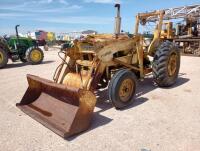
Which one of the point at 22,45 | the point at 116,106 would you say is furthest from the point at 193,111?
the point at 22,45

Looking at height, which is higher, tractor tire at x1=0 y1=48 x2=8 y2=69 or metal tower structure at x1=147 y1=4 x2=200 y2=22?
metal tower structure at x1=147 y1=4 x2=200 y2=22

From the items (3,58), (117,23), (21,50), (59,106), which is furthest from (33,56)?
(59,106)

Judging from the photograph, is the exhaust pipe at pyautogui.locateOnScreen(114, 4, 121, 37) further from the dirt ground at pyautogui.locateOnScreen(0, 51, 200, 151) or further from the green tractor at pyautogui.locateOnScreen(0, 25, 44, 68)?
the green tractor at pyautogui.locateOnScreen(0, 25, 44, 68)

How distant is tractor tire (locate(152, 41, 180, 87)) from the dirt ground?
0.56 m

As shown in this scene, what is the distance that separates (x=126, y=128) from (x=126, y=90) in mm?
1145

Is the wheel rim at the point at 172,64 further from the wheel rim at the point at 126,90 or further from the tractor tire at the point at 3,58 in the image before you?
the tractor tire at the point at 3,58

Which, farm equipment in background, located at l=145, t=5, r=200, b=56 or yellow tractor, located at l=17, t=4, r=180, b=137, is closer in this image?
yellow tractor, located at l=17, t=4, r=180, b=137

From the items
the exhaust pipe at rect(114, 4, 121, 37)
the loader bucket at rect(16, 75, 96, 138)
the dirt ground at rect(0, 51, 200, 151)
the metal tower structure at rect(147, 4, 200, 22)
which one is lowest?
the dirt ground at rect(0, 51, 200, 151)

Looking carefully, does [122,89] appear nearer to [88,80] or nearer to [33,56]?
[88,80]

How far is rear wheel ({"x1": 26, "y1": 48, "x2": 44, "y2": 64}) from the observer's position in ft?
40.2

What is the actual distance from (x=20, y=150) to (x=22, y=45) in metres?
10.2

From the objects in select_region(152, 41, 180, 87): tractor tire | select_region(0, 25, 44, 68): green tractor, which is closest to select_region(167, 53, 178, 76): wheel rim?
select_region(152, 41, 180, 87): tractor tire

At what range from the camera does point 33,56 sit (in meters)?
12.4

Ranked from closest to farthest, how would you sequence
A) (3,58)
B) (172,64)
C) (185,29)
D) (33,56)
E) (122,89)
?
(122,89) → (172,64) → (3,58) → (33,56) → (185,29)
